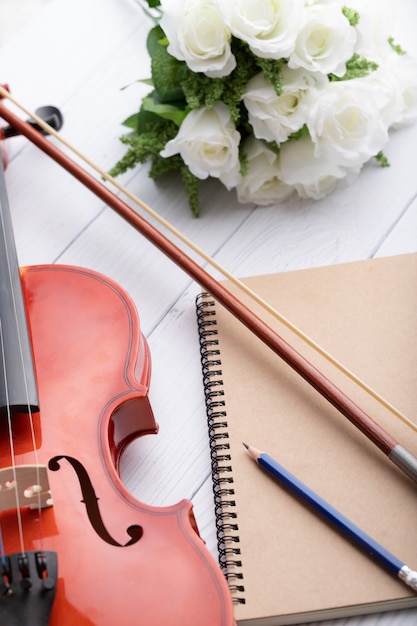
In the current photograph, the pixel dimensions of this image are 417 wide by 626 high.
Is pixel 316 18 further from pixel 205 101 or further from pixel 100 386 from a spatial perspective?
pixel 100 386

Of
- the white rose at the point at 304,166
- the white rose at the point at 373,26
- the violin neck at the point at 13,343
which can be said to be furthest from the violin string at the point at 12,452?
the white rose at the point at 373,26

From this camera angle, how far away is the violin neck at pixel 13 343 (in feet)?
3.04

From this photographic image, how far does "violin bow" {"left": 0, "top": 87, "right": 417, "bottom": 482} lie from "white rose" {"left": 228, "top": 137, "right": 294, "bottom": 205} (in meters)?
0.16

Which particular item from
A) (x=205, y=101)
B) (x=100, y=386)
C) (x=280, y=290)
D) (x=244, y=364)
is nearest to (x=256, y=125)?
(x=205, y=101)

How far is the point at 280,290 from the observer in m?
1.15

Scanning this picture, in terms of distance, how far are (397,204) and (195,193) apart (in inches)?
11.5

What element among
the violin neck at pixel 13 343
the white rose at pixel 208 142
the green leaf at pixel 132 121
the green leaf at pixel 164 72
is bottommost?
the violin neck at pixel 13 343

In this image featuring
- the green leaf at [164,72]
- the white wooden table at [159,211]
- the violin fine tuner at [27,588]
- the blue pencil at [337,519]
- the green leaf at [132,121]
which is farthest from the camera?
the green leaf at [132,121]

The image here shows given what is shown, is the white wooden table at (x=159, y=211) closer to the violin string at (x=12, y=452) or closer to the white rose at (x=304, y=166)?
the white rose at (x=304, y=166)

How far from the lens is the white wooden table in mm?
1082

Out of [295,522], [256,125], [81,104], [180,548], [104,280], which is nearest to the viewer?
[180,548]

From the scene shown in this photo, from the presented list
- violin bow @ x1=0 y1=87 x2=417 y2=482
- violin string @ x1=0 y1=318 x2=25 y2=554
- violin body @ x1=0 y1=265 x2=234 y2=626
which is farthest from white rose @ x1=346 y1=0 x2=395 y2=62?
violin string @ x1=0 y1=318 x2=25 y2=554

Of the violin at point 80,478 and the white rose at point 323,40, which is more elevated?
the white rose at point 323,40

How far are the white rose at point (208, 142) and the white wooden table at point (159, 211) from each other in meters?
0.10
